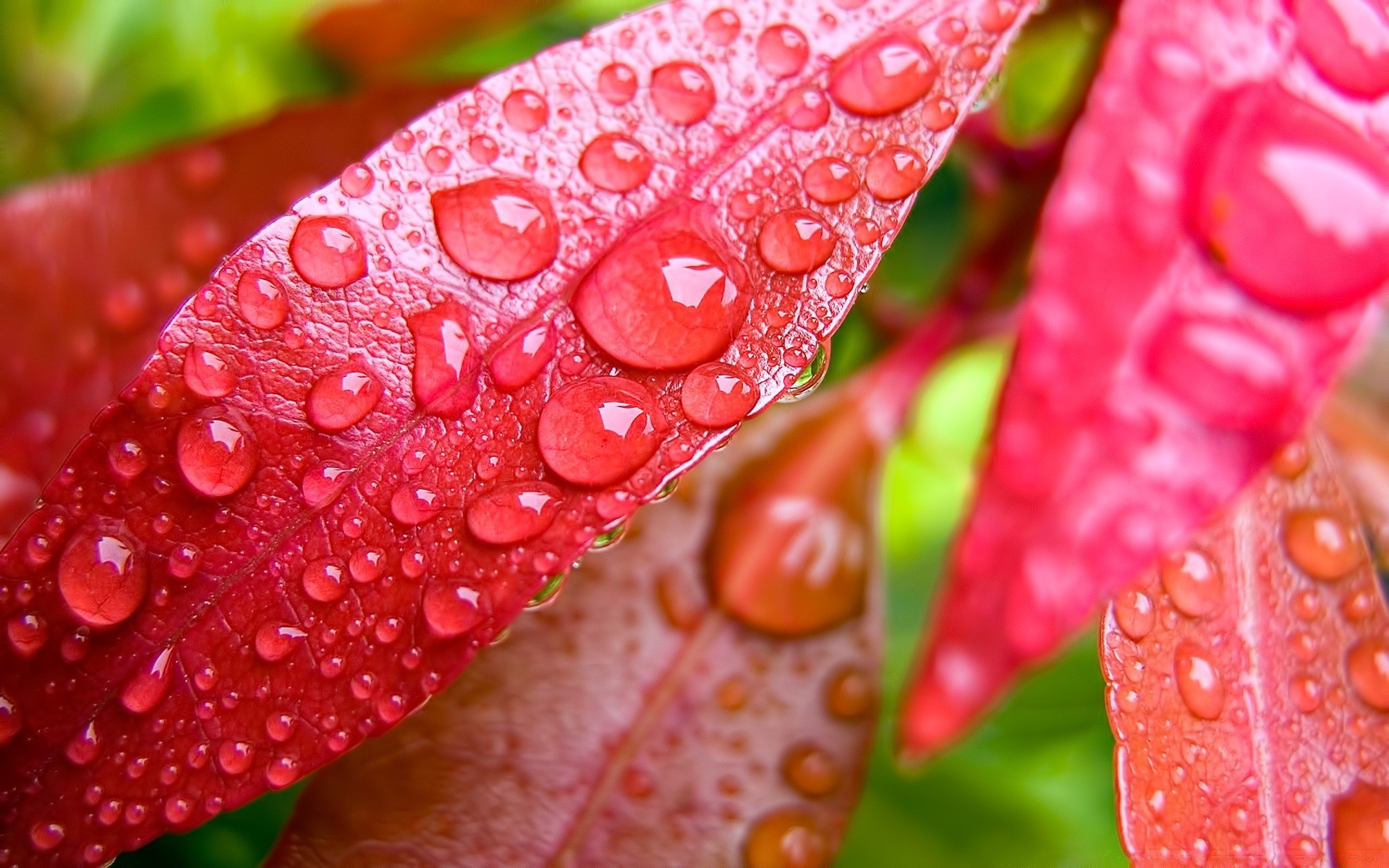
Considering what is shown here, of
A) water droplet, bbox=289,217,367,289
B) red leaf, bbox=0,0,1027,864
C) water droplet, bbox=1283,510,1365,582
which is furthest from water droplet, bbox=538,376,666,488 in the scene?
water droplet, bbox=1283,510,1365,582

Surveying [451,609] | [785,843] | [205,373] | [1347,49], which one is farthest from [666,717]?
[1347,49]

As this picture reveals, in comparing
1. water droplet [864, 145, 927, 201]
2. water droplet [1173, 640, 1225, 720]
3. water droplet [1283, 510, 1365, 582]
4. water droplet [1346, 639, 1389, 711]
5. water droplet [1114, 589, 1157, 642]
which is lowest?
water droplet [1346, 639, 1389, 711]

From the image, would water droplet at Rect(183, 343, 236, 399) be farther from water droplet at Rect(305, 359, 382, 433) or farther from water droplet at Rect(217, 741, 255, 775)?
water droplet at Rect(217, 741, 255, 775)

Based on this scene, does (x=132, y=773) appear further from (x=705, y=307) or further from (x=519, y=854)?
(x=705, y=307)

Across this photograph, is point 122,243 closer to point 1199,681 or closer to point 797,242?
point 797,242

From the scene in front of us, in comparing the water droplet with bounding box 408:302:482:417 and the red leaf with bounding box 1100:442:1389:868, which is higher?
the water droplet with bounding box 408:302:482:417

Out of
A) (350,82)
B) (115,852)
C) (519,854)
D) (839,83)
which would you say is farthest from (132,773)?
(350,82)

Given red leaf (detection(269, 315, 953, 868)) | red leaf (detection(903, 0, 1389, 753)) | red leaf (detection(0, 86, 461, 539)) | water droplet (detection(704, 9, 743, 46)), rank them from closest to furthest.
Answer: red leaf (detection(903, 0, 1389, 753)) → water droplet (detection(704, 9, 743, 46)) → red leaf (detection(269, 315, 953, 868)) → red leaf (detection(0, 86, 461, 539))

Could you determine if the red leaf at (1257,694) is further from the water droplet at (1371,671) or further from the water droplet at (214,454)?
the water droplet at (214,454)
